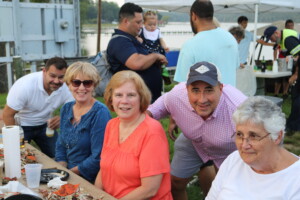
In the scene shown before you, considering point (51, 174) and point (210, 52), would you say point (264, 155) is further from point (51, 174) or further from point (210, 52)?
point (210, 52)

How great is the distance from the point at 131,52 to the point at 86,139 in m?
1.15

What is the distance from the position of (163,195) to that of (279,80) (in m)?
7.25

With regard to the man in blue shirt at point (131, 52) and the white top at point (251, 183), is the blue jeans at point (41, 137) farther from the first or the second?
the white top at point (251, 183)

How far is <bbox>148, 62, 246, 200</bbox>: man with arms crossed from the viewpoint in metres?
2.26

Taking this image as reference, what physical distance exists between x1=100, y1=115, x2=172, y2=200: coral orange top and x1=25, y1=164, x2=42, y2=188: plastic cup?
40 centimetres

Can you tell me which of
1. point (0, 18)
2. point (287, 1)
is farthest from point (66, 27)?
point (287, 1)

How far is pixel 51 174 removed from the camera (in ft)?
7.34

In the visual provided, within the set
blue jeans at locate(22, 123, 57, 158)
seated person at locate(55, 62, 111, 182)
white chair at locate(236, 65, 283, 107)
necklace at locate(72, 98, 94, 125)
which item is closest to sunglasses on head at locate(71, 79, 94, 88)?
seated person at locate(55, 62, 111, 182)

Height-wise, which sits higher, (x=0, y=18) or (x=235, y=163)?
(x=0, y=18)

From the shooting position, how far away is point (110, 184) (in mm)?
2242

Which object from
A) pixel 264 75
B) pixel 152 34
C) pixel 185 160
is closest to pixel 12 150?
pixel 185 160

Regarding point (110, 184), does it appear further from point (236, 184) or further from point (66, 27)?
point (66, 27)

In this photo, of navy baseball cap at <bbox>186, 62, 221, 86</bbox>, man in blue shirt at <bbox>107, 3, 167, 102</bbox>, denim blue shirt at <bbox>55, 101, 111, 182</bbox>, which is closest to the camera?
navy baseball cap at <bbox>186, 62, 221, 86</bbox>

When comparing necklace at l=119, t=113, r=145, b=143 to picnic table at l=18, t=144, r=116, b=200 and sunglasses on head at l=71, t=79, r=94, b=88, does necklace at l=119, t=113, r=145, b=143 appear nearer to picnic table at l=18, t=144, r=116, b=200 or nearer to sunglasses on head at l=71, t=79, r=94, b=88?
picnic table at l=18, t=144, r=116, b=200
